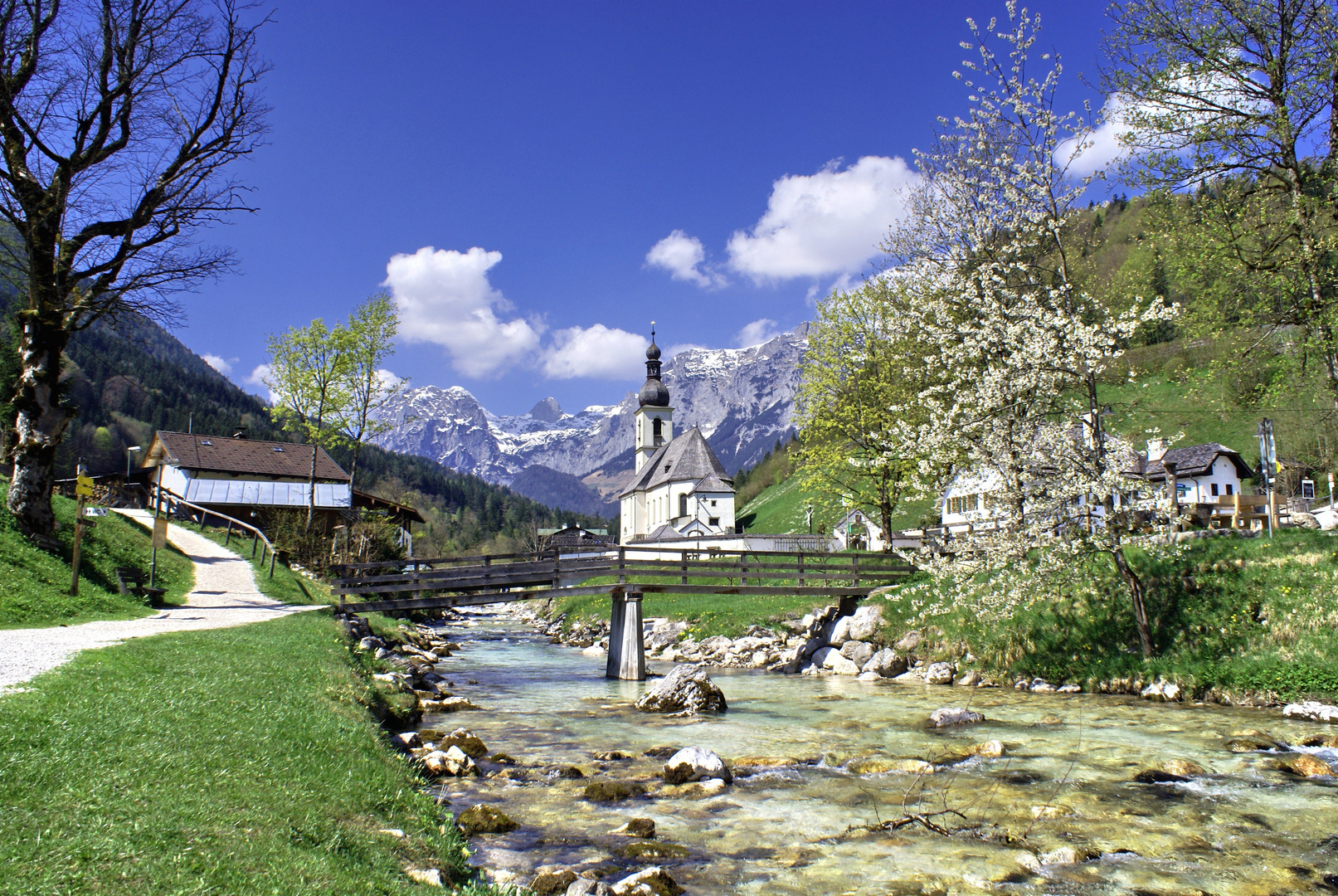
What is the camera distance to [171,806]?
207 inches

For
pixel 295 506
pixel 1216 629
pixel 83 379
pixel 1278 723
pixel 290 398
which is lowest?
pixel 1278 723

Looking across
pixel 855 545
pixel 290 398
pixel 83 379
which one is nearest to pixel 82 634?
pixel 290 398

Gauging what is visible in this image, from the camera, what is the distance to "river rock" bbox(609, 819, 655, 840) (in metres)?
8.65

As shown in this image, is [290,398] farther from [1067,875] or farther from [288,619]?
[1067,875]

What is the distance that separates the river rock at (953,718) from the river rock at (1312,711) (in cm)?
544

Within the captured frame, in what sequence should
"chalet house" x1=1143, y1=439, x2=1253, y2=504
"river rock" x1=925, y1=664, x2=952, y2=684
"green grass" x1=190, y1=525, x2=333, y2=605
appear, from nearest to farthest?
1. "river rock" x1=925, y1=664, x2=952, y2=684
2. "green grass" x1=190, y1=525, x2=333, y2=605
3. "chalet house" x1=1143, y1=439, x2=1253, y2=504

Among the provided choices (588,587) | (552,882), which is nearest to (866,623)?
(588,587)

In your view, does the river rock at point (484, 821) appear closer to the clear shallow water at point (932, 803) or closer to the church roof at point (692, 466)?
the clear shallow water at point (932, 803)

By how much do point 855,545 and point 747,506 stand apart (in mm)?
52903

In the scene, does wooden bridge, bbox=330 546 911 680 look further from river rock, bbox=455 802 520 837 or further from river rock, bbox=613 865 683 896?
river rock, bbox=613 865 683 896

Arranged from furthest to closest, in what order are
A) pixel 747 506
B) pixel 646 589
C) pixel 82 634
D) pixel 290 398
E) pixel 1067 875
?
pixel 747 506 < pixel 290 398 < pixel 646 589 < pixel 82 634 < pixel 1067 875

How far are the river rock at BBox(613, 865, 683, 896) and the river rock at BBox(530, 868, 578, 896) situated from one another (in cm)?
43

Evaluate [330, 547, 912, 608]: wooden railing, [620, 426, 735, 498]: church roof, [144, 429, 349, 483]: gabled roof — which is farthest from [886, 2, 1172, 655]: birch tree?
[620, 426, 735, 498]: church roof

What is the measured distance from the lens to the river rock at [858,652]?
24.3 meters
